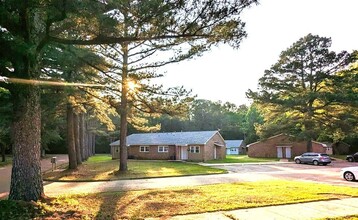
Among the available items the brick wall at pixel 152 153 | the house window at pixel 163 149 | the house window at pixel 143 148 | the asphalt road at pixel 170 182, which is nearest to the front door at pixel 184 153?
the brick wall at pixel 152 153

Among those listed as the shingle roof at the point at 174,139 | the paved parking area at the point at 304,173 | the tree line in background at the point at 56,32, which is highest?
the tree line in background at the point at 56,32

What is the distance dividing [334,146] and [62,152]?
48.8 m

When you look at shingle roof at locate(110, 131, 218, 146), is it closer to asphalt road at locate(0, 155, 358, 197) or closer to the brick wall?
the brick wall

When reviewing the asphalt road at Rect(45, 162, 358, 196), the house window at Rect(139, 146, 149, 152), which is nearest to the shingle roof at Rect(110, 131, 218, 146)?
the house window at Rect(139, 146, 149, 152)

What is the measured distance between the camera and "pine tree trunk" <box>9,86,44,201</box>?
29.6ft

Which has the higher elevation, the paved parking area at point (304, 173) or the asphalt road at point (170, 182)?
the asphalt road at point (170, 182)

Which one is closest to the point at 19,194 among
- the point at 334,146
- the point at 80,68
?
the point at 80,68

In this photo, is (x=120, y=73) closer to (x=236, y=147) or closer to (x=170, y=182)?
(x=170, y=182)

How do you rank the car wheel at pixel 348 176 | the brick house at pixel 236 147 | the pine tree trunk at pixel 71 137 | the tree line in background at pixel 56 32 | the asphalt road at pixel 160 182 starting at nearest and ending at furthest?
the tree line in background at pixel 56 32 → the asphalt road at pixel 160 182 → the car wheel at pixel 348 176 → the pine tree trunk at pixel 71 137 → the brick house at pixel 236 147

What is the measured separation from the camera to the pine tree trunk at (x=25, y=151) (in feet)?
29.6

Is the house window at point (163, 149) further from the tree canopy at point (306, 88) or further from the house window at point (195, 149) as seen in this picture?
the tree canopy at point (306, 88)

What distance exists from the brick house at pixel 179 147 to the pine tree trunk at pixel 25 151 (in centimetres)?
3006

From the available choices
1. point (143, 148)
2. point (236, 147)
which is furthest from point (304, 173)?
point (236, 147)

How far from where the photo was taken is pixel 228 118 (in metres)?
80.4
